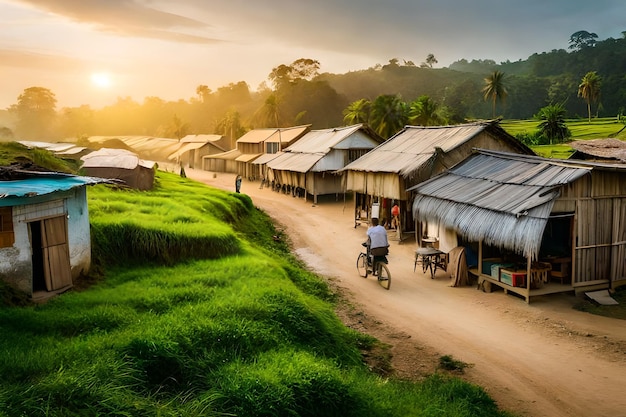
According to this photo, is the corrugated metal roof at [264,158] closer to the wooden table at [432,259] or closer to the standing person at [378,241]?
the wooden table at [432,259]

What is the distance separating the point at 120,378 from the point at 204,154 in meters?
59.0

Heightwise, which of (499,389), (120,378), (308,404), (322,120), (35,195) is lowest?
(499,389)

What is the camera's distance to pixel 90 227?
13.4 metres

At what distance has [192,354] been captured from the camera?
819 centimetres

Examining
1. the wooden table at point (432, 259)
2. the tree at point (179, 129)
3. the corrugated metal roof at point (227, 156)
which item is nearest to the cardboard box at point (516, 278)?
the wooden table at point (432, 259)

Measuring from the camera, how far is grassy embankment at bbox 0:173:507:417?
6.71m

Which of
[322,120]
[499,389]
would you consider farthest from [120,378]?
[322,120]

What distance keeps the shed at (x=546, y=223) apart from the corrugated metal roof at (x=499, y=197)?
0.10ft

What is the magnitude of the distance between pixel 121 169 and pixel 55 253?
1253 cm

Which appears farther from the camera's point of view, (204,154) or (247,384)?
(204,154)

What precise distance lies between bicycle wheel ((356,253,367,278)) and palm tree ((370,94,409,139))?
2969 cm

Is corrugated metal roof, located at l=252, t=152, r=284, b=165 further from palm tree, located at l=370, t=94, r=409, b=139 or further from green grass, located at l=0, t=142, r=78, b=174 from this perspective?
green grass, located at l=0, t=142, r=78, b=174

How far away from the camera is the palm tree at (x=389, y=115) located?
1843 inches

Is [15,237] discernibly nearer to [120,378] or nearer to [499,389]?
[120,378]
